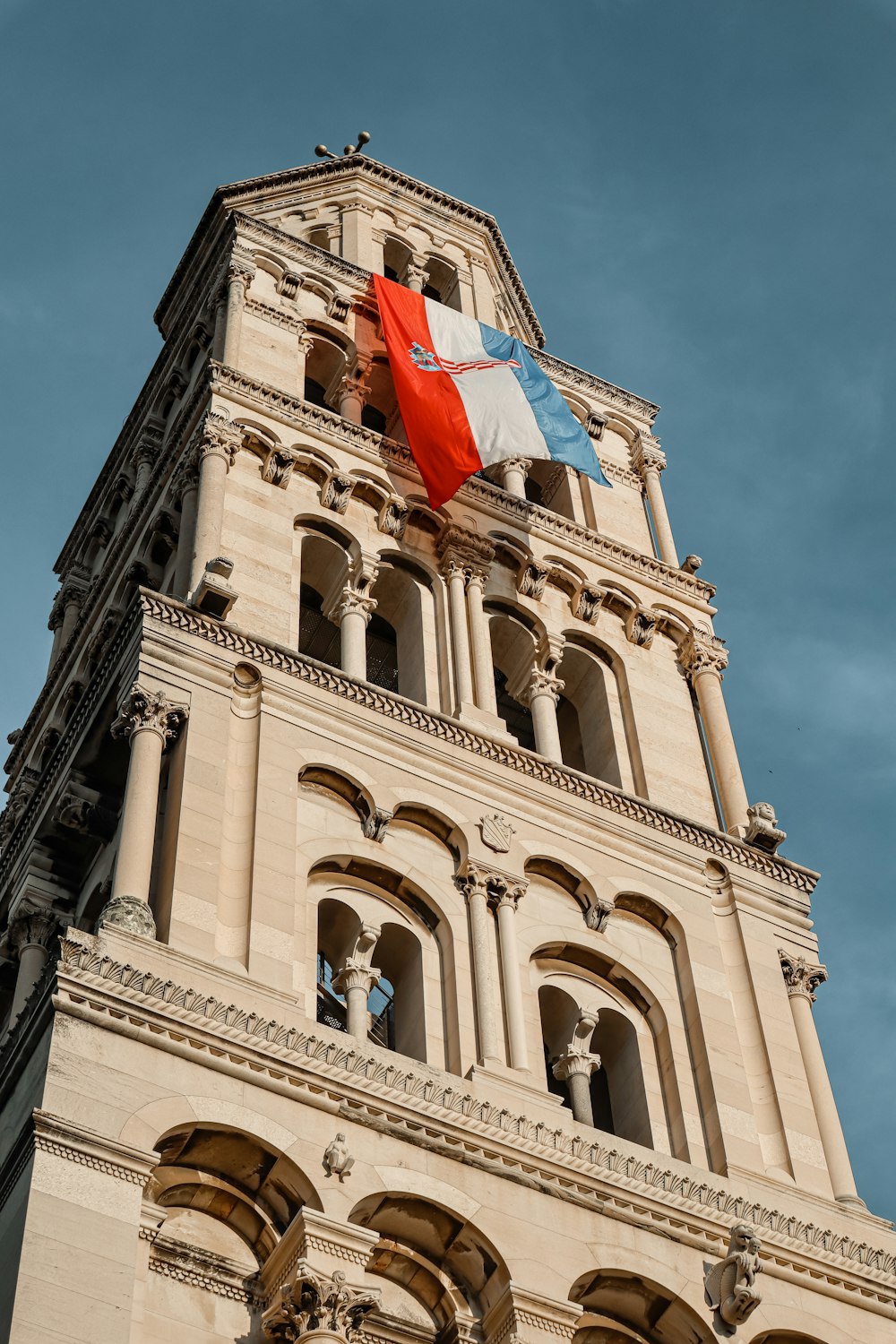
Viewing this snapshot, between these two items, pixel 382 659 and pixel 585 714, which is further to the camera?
pixel 382 659

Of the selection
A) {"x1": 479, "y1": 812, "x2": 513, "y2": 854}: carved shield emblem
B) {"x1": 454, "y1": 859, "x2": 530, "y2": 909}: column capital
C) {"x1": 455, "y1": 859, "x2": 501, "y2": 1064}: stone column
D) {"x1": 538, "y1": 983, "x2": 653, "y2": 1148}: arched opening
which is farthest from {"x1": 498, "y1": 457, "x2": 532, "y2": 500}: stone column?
{"x1": 538, "y1": 983, "x2": 653, "y2": 1148}: arched opening

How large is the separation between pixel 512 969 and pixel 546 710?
283 inches

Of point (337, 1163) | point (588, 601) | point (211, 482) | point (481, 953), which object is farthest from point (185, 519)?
point (337, 1163)

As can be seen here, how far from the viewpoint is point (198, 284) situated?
148 feet

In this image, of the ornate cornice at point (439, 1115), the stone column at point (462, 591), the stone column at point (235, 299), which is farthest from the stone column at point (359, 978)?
the stone column at point (235, 299)

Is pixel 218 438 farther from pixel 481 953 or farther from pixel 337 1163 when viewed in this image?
pixel 337 1163

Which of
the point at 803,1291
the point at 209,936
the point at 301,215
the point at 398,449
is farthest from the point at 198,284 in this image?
the point at 803,1291

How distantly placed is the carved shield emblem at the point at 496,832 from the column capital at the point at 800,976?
13.3ft

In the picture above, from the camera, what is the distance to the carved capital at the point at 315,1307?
70.2ft

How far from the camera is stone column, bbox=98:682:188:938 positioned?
24562 millimetres

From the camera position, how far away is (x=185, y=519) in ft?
112

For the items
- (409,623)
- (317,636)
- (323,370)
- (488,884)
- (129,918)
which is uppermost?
(323,370)

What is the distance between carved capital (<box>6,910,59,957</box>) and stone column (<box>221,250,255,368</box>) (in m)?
10.3

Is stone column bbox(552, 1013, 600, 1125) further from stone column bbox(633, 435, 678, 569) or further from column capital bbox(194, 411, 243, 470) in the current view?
stone column bbox(633, 435, 678, 569)
